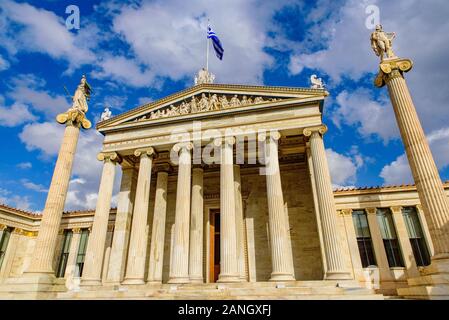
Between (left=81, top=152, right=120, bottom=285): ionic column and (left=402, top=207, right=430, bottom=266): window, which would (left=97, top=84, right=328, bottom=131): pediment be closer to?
(left=81, top=152, right=120, bottom=285): ionic column

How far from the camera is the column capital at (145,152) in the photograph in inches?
818

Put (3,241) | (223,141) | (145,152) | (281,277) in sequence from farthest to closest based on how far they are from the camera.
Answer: (3,241) → (145,152) → (223,141) → (281,277)

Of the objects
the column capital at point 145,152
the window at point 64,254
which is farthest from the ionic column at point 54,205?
the window at point 64,254

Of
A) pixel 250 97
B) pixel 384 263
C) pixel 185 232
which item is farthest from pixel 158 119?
pixel 384 263

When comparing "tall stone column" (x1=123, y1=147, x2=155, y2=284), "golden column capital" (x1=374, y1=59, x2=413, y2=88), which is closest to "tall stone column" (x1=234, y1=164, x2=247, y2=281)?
"tall stone column" (x1=123, y1=147, x2=155, y2=284)

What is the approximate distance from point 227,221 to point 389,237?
13.2 meters

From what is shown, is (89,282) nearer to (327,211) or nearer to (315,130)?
(327,211)

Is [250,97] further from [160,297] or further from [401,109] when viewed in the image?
[160,297]

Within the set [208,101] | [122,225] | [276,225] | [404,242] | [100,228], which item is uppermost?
[208,101]

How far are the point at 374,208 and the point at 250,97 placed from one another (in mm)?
12922

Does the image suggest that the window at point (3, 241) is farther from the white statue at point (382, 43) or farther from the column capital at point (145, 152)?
the white statue at point (382, 43)

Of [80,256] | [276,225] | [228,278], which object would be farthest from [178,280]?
[80,256]

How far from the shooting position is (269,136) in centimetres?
1894

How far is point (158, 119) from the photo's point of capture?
21141mm
